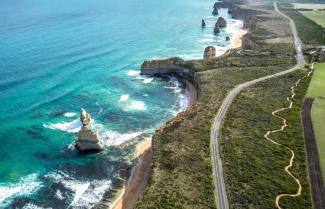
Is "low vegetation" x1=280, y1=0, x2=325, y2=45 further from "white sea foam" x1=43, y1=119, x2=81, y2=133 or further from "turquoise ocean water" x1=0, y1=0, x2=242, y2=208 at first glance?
"white sea foam" x1=43, y1=119, x2=81, y2=133

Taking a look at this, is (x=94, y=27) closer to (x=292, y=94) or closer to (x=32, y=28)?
(x=32, y=28)

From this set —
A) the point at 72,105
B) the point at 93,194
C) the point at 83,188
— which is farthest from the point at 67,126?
the point at 93,194

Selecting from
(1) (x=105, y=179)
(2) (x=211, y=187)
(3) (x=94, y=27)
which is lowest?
(1) (x=105, y=179)

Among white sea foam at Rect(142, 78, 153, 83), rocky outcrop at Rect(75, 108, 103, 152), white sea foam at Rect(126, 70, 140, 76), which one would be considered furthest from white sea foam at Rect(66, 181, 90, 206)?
white sea foam at Rect(126, 70, 140, 76)

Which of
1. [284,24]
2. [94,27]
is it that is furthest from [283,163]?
[94,27]

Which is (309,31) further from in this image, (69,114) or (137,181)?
(137,181)

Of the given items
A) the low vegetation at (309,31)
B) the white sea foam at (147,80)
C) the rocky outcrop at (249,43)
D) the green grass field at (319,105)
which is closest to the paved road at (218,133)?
the green grass field at (319,105)
